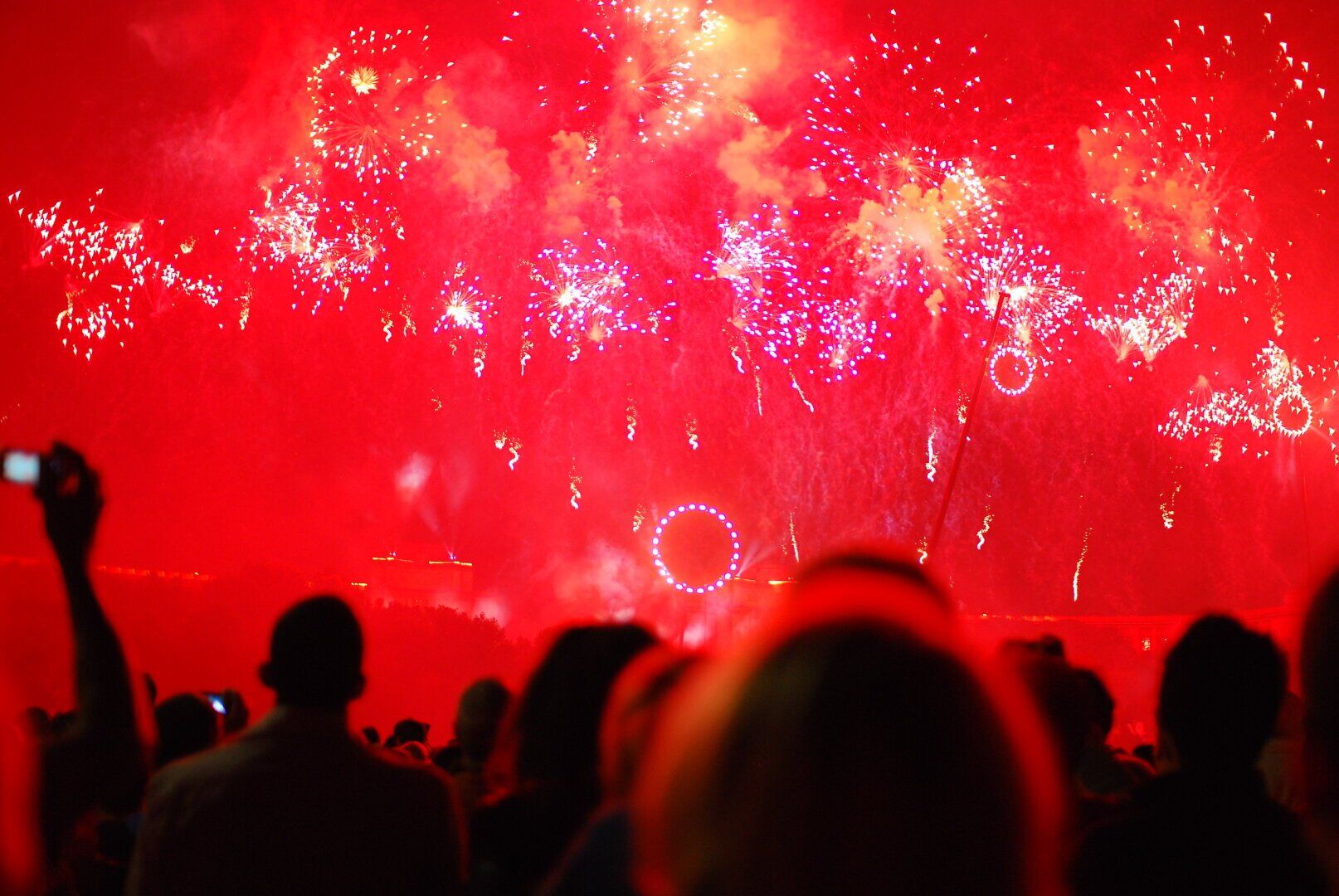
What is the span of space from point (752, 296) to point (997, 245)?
412 centimetres

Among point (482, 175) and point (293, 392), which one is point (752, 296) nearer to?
point (482, 175)

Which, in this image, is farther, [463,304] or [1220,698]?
[463,304]

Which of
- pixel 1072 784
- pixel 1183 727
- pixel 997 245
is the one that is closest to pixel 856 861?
pixel 1183 727

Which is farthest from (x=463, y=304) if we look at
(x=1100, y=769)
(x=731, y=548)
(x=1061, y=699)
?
(x=1061, y=699)

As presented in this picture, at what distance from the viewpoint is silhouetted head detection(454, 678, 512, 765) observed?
520 cm

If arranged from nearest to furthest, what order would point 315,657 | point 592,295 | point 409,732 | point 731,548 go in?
point 315,657
point 409,732
point 731,548
point 592,295

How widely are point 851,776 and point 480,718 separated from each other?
155 inches

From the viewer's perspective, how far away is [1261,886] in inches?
105

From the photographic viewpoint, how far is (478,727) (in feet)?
17.0

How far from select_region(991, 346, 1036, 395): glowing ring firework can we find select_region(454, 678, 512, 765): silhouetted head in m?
19.8

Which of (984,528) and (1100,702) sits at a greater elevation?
(984,528)

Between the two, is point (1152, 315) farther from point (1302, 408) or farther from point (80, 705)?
point (80, 705)

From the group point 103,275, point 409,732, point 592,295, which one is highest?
point 103,275

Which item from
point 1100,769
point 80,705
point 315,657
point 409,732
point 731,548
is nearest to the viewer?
point 80,705
